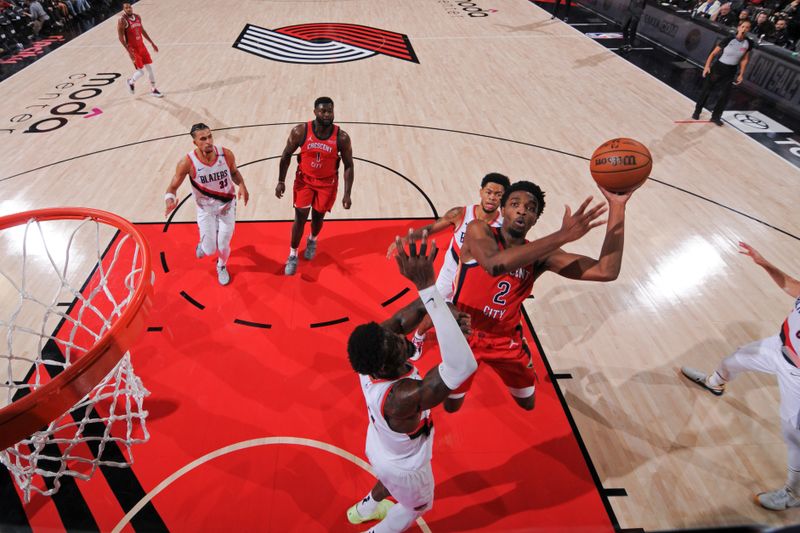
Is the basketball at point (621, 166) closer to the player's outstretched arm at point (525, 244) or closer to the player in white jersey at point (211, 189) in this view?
the player's outstretched arm at point (525, 244)

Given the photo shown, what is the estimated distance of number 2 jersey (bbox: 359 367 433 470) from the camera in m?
2.36

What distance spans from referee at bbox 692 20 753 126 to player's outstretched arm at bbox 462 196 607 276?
7541mm

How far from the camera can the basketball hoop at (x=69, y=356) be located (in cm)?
252

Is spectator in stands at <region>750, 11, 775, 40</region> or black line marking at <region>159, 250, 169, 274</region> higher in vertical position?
spectator in stands at <region>750, 11, 775, 40</region>

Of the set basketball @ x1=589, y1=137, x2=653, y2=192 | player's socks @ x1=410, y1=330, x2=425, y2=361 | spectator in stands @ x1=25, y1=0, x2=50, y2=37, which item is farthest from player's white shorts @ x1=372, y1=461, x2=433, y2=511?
spectator in stands @ x1=25, y1=0, x2=50, y2=37

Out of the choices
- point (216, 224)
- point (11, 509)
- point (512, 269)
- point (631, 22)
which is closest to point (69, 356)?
point (11, 509)

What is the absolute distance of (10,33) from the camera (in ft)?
40.0

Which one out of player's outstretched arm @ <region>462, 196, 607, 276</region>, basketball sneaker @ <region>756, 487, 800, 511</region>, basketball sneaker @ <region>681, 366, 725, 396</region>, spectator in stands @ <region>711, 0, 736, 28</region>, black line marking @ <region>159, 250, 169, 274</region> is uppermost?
player's outstretched arm @ <region>462, 196, 607, 276</region>

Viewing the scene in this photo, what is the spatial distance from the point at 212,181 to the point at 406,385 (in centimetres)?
317

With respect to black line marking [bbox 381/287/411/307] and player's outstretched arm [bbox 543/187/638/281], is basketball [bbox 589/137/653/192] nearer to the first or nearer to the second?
player's outstretched arm [bbox 543/187/638/281]

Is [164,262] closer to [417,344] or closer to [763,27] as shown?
[417,344]

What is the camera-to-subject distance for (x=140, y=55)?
8.96m

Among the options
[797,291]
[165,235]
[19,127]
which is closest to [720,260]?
[797,291]

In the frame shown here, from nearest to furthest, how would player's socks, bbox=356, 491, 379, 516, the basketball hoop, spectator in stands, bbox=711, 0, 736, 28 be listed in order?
the basketball hoop → player's socks, bbox=356, 491, 379, 516 → spectator in stands, bbox=711, 0, 736, 28
